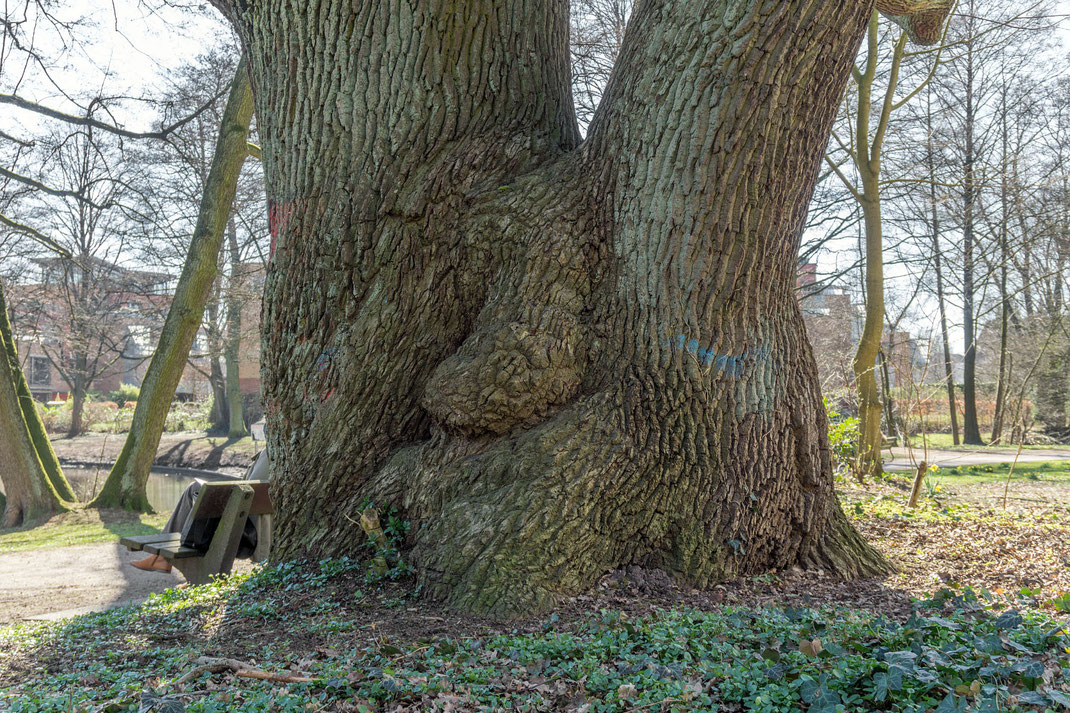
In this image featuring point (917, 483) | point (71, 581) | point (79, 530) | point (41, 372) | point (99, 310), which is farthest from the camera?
point (41, 372)

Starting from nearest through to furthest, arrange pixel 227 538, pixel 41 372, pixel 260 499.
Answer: pixel 227 538
pixel 260 499
pixel 41 372

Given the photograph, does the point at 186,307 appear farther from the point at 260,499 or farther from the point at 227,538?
the point at 227,538

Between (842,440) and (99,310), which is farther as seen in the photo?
(99,310)

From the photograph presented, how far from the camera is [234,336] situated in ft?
77.8

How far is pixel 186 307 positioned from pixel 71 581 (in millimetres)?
5333

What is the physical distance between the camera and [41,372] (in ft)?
141

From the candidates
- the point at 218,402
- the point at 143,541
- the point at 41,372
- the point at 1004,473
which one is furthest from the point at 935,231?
the point at 41,372

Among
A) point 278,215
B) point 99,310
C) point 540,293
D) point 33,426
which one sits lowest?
point 33,426

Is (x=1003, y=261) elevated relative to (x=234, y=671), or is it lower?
elevated

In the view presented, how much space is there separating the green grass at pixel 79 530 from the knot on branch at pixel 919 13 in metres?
10.1

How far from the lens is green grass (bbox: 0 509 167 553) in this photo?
9609 millimetres

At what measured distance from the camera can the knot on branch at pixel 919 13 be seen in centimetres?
519

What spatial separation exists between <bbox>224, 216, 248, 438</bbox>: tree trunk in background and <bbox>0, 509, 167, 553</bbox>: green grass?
8.37 meters

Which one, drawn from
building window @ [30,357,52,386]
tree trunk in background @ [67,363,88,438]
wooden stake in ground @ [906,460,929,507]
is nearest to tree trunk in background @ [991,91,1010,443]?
wooden stake in ground @ [906,460,929,507]
